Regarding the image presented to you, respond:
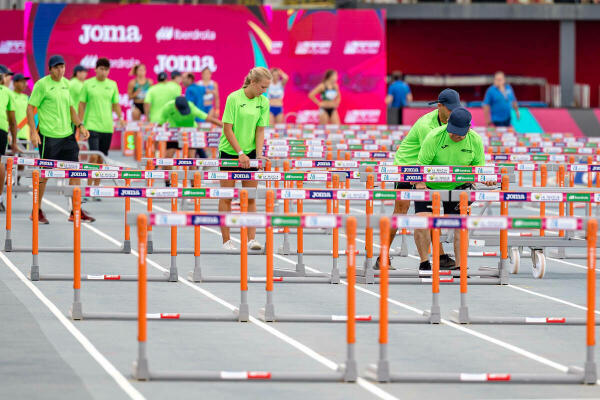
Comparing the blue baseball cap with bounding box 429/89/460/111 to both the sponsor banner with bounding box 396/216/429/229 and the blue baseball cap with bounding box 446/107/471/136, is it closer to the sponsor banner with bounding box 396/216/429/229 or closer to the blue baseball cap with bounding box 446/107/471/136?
the blue baseball cap with bounding box 446/107/471/136

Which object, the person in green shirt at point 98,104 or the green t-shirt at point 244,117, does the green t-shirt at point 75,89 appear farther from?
the green t-shirt at point 244,117

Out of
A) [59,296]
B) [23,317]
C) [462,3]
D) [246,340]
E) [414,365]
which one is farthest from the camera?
[462,3]

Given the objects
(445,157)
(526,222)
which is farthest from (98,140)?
(526,222)

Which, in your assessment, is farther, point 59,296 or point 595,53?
point 595,53

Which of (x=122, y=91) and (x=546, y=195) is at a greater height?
(x=122, y=91)

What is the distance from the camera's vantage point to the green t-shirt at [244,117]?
51.3ft

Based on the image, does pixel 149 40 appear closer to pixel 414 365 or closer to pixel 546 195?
pixel 546 195

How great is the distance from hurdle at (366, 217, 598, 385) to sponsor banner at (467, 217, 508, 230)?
0.02 metres

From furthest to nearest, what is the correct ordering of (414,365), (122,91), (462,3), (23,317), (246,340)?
1. (462,3)
2. (122,91)
3. (23,317)
4. (246,340)
5. (414,365)

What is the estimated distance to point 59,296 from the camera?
12.6 meters

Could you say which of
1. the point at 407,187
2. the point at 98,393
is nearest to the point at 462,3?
the point at 407,187

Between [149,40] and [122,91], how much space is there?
5.01ft

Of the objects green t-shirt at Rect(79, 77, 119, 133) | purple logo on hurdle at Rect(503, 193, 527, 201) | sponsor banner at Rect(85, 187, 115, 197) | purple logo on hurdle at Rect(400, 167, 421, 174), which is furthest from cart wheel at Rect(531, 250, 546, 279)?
green t-shirt at Rect(79, 77, 119, 133)

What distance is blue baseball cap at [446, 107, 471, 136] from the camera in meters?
13.2
